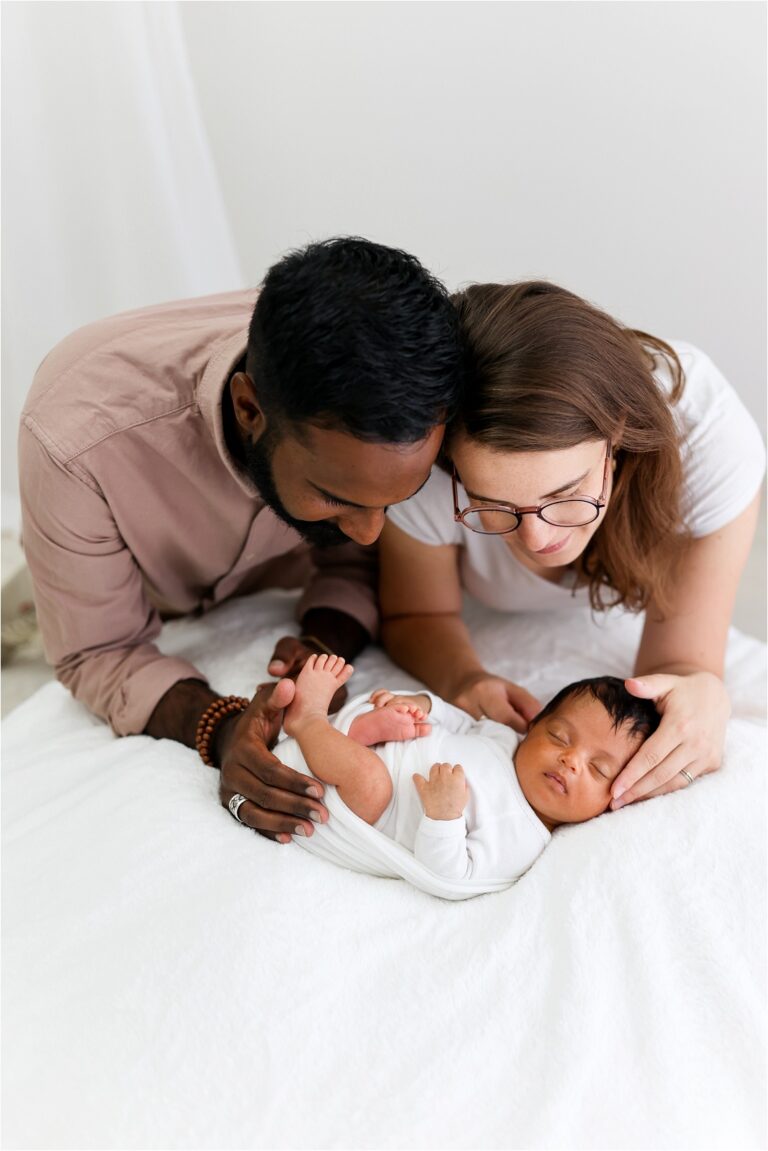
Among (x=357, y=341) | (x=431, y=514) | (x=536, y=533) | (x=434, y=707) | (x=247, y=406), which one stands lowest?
(x=434, y=707)

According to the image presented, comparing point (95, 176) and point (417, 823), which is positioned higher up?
point (95, 176)

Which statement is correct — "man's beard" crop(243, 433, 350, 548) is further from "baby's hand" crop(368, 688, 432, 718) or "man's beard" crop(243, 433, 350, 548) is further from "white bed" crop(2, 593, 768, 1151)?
"white bed" crop(2, 593, 768, 1151)

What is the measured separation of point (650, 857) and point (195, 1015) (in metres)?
Result: 0.61

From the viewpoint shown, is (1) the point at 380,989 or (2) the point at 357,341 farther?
(1) the point at 380,989

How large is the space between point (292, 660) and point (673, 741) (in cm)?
65

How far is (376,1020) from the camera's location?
49.1 inches

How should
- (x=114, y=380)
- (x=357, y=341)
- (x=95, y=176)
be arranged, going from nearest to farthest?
(x=357, y=341) < (x=114, y=380) < (x=95, y=176)

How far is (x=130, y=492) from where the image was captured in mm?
1666

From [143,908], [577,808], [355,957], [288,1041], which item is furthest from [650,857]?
[143,908]

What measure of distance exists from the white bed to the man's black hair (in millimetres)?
632

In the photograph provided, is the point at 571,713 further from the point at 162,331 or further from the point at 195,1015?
the point at 162,331

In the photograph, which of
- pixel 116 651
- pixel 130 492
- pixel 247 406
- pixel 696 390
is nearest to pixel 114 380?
pixel 130 492

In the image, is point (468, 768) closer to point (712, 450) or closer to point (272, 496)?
point (272, 496)

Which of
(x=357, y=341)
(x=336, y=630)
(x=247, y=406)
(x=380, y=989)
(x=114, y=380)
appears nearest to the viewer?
(x=357, y=341)
